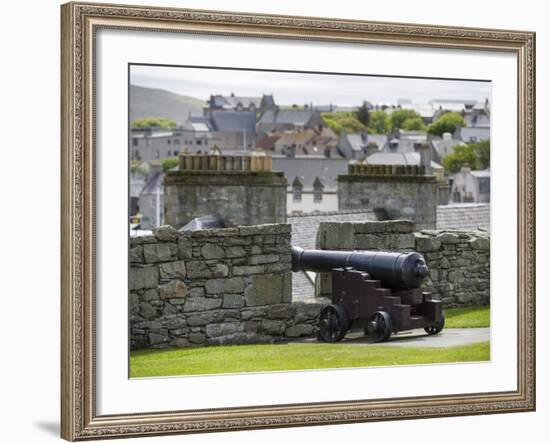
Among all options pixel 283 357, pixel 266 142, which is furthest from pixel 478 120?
pixel 283 357

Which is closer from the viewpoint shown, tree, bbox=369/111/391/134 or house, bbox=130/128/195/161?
house, bbox=130/128/195/161

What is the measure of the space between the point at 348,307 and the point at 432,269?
34.2 inches

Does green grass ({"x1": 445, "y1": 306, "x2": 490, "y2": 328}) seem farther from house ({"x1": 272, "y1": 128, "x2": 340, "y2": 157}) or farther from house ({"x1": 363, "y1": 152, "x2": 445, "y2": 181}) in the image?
house ({"x1": 272, "y1": 128, "x2": 340, "y2": 157})

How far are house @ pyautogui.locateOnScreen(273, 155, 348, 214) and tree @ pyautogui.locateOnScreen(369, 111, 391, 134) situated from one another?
0.35m

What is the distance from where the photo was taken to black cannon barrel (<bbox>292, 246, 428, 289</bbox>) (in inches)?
396

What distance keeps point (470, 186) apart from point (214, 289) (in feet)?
7.60

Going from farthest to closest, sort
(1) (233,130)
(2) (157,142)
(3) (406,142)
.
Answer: (3) (406,142), (1) (233,130), (2) (157,142)

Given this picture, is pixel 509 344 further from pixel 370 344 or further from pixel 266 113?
pixel 266 113

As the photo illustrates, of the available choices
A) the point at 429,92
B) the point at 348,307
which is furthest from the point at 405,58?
→ the point at 348,307

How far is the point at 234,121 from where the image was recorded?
9.38m

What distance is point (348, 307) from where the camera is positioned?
9.94 metres

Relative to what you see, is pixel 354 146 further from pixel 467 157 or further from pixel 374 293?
pixel 374 293

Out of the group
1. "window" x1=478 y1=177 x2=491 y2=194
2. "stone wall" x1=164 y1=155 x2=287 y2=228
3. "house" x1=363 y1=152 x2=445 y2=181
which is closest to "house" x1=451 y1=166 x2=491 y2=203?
"window" x1=478 y1=177 x2=491 y2=194

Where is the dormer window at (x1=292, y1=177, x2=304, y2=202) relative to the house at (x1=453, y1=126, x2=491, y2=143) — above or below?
below
